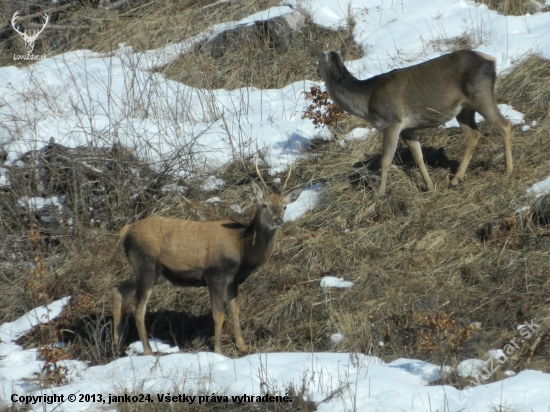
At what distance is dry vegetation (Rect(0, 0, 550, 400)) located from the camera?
8.16m

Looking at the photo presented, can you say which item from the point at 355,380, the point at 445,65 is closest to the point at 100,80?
the point at 445,65

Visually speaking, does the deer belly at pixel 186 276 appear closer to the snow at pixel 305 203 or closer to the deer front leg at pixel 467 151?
the snow at pixel 305 203

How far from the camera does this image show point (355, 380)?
257 inches

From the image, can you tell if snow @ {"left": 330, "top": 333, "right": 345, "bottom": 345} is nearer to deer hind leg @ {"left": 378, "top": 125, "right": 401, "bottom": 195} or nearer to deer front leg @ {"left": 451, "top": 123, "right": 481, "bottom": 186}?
deer hind leg @ {"left": 378, "top": 125, "right": 401, "bottom": 195}

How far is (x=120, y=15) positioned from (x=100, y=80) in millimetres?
2168

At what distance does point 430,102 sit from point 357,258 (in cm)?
202

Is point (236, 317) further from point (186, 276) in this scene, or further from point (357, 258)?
point (357, 258)

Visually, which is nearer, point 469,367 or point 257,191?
point 469,367

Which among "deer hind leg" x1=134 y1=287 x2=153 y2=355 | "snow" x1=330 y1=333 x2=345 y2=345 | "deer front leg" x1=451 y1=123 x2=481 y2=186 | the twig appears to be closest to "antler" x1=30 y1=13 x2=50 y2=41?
the twig

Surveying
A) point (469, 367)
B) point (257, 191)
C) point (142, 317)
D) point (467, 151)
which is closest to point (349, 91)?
point (467, 151)

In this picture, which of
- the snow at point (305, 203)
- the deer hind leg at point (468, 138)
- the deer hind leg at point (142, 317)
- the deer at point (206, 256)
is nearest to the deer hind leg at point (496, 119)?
the deer hind leg at point (468, 138)

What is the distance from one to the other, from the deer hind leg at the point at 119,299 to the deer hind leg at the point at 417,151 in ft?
11.7

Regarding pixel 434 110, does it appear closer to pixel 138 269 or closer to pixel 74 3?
pixel 138 269

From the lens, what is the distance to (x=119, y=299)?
8.55 metres
